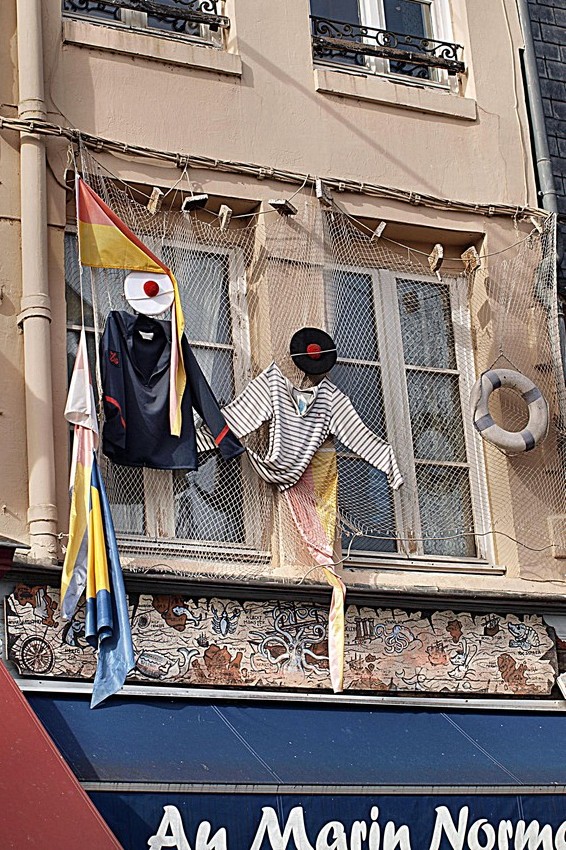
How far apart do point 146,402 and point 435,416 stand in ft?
7.01

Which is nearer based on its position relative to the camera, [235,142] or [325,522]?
[325,522]

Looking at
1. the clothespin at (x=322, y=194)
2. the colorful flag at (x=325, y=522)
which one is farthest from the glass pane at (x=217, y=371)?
the clothespin at (x=322, y=194)

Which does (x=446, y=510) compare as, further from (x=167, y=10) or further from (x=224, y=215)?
(x=167, y=10)

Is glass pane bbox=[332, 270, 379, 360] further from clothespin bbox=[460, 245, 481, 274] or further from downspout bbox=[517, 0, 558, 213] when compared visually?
downspout bbox=[517, 0, 558, 213]

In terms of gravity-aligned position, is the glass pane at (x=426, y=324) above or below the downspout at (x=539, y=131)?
below

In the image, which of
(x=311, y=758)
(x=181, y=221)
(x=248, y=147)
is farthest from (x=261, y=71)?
(x=311, y=758)

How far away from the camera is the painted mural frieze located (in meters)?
8.20

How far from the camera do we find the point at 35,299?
8.76 m

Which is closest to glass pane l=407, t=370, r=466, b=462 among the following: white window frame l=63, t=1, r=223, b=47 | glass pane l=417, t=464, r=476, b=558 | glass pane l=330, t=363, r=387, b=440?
glass pane l=417, t=464, r=476, b=558

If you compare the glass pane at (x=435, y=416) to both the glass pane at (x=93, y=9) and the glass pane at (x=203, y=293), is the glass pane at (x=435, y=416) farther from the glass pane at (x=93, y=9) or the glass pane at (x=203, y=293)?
the glass pane at (x=93, y=9)

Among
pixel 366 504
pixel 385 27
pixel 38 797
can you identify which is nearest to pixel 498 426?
pixel 366 504

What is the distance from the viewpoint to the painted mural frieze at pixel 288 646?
820 cm

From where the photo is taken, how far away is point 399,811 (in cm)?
827

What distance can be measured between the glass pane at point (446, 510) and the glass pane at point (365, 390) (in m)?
0.42
